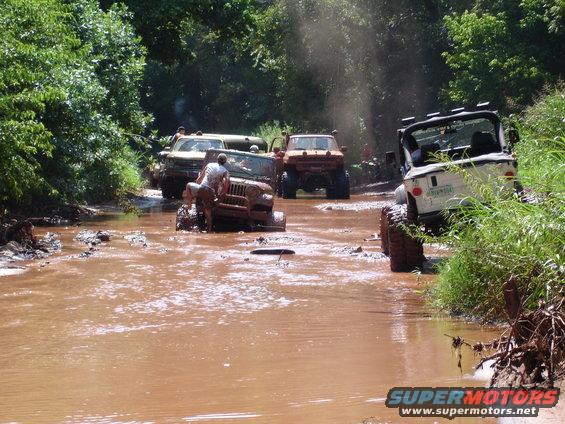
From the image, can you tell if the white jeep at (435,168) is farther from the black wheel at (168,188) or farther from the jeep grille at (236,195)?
the black wheel at (168,188)

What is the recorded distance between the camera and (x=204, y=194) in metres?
17.5

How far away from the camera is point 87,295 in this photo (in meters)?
10.8

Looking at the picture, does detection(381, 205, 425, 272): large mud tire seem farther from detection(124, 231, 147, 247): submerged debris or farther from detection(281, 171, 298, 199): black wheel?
detection(281, 171, 298, 199): black wheel

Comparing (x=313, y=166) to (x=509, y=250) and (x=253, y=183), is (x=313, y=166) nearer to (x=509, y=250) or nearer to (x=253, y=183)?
(x=253, y=183)

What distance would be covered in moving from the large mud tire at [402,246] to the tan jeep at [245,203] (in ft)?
19.7

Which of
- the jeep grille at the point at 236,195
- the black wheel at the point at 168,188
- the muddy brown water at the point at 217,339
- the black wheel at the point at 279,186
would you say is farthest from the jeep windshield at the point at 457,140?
the black wheel at the point at 279,186

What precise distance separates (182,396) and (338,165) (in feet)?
73.5

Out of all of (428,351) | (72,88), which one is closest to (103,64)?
(72,88)

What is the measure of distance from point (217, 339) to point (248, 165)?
11.3 metres

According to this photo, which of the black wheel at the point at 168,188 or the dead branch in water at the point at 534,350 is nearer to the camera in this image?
the dead branch in water at the point at 534,350

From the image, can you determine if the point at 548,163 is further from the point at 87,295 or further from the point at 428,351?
the point at 87,295

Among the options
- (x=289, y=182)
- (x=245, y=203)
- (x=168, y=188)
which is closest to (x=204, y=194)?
(x=245, y=203)

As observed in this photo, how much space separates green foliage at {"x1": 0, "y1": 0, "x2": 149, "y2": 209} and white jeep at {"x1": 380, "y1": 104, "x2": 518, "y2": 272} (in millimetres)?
5109

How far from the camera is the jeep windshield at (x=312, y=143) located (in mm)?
29250
